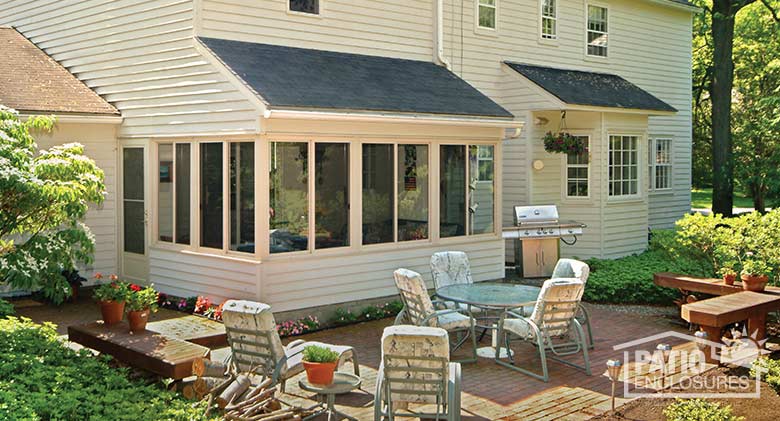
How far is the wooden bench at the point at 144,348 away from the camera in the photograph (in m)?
6.74

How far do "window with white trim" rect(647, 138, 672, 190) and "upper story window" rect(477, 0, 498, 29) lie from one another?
578cm

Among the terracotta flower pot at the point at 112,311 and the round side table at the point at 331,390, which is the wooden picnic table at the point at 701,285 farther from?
the terracotta flower pot at the point at 112,311

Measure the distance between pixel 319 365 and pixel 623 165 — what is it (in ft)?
39.2

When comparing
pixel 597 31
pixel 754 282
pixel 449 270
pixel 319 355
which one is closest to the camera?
pixel 319 355

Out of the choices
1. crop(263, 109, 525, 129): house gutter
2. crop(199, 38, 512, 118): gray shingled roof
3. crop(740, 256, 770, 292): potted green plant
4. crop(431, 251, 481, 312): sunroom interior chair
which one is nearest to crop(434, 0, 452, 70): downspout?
crop(199, 38, 512, 118): gray shingled roof

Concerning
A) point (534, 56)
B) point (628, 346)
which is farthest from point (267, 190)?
point (534, 56)

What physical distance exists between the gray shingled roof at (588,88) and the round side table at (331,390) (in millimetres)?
9715

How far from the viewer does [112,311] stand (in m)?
8.05

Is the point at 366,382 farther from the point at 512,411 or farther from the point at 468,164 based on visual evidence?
the point at 468,164

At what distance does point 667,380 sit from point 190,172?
7099 millimetres

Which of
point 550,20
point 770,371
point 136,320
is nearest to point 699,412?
point 770,371

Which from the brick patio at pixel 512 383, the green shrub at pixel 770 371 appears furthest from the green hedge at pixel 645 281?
→ the green shrub at pixel 770 371

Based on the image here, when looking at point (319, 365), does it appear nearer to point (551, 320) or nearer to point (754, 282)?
point (551, 320)

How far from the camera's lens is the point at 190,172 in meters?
11.5
